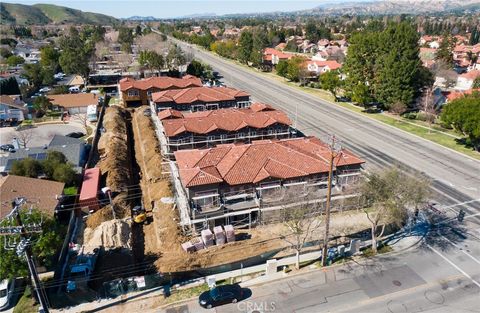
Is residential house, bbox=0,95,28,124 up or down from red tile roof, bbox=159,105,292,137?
down

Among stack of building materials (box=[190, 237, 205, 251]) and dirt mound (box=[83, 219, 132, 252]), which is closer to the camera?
stack of building materials (box=[190, 237, 205, 251])

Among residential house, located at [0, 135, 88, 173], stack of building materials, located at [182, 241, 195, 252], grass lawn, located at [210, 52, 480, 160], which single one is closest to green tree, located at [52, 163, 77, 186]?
residential house, located at [0, 135, 88, 173]

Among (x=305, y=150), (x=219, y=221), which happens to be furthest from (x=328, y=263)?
(x=305, y=150)

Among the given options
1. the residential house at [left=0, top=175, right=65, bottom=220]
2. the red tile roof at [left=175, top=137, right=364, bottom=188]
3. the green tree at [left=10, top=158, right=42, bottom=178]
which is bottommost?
the residential house at [left=0, top=175, right=65, bottom=220]

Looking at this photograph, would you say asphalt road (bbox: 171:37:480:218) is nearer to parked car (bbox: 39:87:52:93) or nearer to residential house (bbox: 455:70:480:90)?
residential house (bbox: 455:70:480:90)

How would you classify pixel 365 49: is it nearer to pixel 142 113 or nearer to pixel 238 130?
pixel 238 130

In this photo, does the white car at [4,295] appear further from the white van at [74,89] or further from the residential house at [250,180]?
the white van at [74,89]
